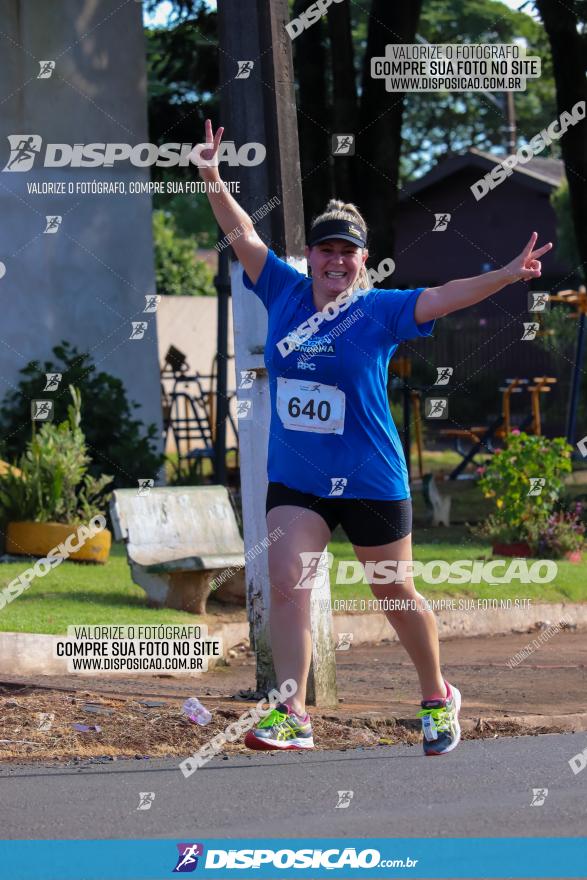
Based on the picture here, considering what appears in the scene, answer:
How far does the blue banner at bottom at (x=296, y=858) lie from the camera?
16.1 ft

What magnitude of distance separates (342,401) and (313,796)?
160 cm

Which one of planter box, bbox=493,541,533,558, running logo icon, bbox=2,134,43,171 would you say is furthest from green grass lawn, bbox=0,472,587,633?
running logo icon, bbox=2,134,43,171

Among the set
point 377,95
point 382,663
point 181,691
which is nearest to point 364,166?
point 377,95

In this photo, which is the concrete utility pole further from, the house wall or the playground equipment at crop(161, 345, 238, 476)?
the house wall

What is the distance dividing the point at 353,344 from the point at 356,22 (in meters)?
38.7

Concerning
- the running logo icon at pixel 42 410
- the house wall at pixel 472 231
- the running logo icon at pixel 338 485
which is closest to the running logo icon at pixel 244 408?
the running logo icon at pixel 338 485

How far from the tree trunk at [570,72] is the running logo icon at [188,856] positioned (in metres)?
13.6

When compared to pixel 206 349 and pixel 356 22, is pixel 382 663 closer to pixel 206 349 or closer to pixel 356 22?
pixel 206 349

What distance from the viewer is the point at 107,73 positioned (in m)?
17.1

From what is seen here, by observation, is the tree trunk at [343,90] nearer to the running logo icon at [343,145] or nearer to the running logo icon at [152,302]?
the running logo icon at [152,302]

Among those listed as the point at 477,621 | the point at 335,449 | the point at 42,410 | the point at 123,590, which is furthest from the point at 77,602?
the point at 335,449

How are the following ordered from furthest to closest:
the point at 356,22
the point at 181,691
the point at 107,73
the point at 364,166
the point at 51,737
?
1. the point at 356,22
2. the point at 364,166
3. the point at 107,73
4. the point at 181,691
5. the point at 51,737

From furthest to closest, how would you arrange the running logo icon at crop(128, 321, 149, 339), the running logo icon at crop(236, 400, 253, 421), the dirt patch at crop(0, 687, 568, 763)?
the running logo icon at crop(128, 321, 149, 339) < the running logo icon at crop(236, 400, 253, 421) < the dirt patch at crop(0, 687, 568, 763)

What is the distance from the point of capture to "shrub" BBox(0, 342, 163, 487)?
15.7 m
